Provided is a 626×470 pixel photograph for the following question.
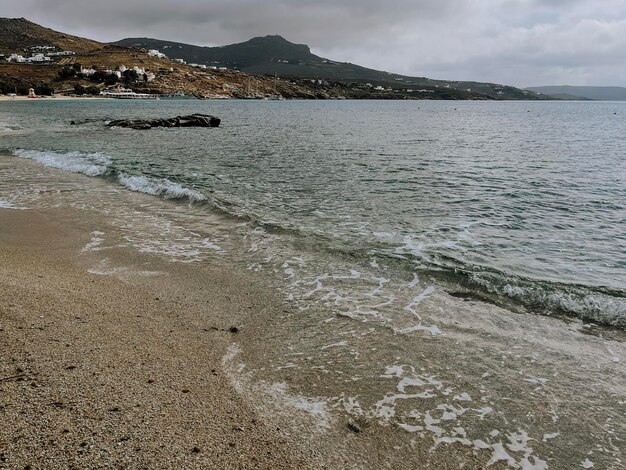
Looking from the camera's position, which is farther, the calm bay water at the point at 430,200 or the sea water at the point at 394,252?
the calm bay water at the point at 430,200

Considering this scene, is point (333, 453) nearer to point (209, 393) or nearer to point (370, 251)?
point (209, 393)

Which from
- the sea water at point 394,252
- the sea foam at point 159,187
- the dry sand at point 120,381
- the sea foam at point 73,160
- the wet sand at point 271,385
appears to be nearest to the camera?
the dry sand at point 120,381

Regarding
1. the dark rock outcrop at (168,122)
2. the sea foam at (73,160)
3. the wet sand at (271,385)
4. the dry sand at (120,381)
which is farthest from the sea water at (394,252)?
the dark rock outcrop at (168,122)

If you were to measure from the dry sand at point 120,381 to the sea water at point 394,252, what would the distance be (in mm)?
768

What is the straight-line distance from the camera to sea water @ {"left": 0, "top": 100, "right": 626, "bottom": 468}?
634 cm

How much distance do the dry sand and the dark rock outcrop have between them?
5044cm

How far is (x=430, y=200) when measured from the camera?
770 inches

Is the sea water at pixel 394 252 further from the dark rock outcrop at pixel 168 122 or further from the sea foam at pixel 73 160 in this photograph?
the dark rock outcrop at pixel 168 122

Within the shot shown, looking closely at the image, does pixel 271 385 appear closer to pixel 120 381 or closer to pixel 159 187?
pixel 120 381

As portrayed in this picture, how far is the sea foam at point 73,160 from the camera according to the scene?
24750 mm

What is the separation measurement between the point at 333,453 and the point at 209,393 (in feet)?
6.13

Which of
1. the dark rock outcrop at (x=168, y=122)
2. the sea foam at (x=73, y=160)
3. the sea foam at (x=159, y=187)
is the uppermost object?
the dark rock outcrop at (x=168, y=122)

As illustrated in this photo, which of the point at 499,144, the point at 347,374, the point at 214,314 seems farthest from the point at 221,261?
the point at 499,144

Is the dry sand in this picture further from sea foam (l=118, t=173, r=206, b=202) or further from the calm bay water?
sea foam (l=118, t=173, r=206, b=202)
